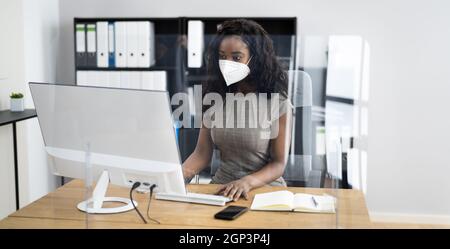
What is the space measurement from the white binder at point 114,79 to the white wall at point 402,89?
85mm

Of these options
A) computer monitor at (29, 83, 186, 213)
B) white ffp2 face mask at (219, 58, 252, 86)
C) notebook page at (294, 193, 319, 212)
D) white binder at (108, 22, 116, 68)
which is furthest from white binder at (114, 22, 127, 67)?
notebook page at (294, 193, 319, 212)

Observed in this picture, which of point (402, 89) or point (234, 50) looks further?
point (402, 89)

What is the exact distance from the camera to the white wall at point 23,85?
110cm

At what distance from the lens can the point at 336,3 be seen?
1.25 m

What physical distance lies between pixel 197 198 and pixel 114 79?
0.32m

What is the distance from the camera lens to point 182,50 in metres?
1.18

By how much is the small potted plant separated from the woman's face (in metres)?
0.46

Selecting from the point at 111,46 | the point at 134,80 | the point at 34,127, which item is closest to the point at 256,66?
the point at 134,80

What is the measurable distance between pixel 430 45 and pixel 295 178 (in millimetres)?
424

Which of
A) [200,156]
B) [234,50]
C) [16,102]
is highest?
[234,50]

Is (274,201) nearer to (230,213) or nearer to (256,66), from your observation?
(230,213)

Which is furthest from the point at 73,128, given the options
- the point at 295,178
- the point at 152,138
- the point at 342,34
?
the point at 342,34

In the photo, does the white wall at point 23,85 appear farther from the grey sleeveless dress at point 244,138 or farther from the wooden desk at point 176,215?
the grey sleeveless dress at point 244,138
